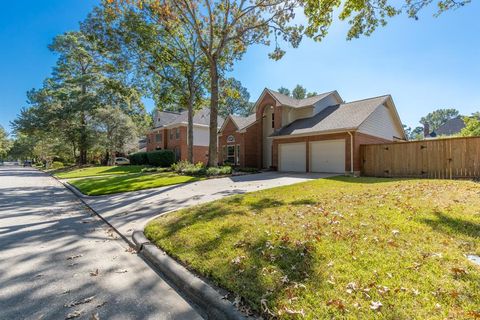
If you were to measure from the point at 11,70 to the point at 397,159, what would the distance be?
37.9 metres

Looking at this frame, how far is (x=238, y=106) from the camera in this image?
2167 inches

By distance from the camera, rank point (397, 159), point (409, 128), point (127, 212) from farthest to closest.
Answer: point (409, 128), point (397, 159), point (127, 212)

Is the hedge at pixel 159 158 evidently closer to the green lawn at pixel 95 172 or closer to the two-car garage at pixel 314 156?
the green lawn at pixel 95 172

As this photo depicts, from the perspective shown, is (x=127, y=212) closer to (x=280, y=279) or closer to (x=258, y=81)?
(x=280, y=279)

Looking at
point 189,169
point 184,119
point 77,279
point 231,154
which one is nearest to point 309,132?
point 189,169

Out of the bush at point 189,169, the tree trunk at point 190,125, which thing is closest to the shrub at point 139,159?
the tree trunk at point 190,125

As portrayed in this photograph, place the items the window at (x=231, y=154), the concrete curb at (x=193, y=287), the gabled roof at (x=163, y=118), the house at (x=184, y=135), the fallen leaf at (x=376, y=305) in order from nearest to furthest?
1. the fallen leaf at (x=376, y=305)
2. the concrete curb at (x=193, y=287)
3. the window at (x=231, y=154)
4. the house at (x=184, y=135)
5. the gabled roof at (x=163, y=118)

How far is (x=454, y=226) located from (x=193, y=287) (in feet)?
15.1

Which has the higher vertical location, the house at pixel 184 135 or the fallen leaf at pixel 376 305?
the house at pixel 184 135

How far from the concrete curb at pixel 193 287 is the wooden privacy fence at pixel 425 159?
48.8ft

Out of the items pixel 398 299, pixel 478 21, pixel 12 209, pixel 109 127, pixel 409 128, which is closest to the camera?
pixel 398 299

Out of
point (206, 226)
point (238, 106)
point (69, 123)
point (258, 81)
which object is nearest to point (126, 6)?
point (258, 81)

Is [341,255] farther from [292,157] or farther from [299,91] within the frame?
[299,91]

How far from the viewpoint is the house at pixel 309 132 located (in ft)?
53.9
